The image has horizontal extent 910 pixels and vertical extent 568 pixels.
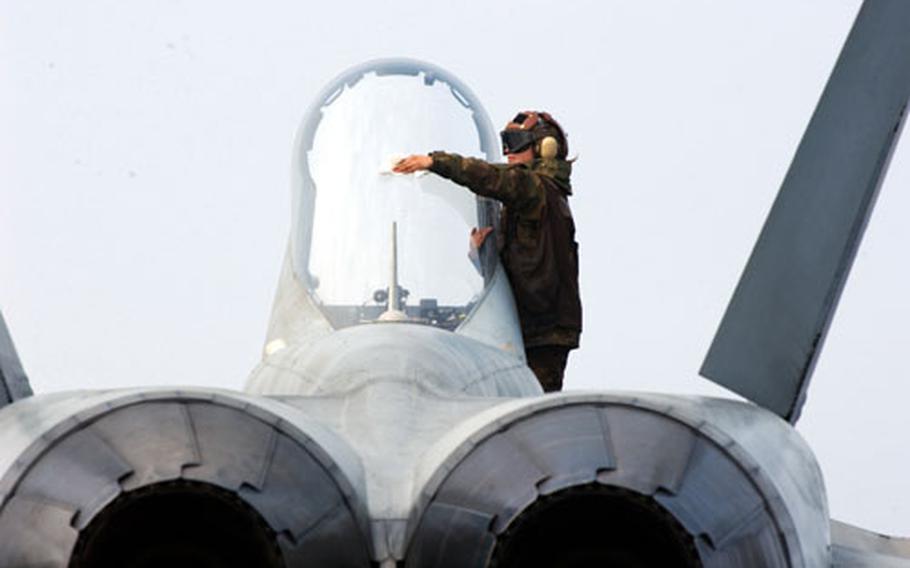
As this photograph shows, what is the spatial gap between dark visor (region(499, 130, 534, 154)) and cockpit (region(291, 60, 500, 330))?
7.6 inches

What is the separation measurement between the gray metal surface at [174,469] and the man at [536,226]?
16.7 ft

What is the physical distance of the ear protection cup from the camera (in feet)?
47.2

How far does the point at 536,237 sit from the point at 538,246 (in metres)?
0.09

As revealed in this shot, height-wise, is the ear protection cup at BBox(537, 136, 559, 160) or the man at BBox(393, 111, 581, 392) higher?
the ear protection cup at BBox(537, 136, 559, 160)

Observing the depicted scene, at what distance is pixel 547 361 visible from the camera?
1409cm

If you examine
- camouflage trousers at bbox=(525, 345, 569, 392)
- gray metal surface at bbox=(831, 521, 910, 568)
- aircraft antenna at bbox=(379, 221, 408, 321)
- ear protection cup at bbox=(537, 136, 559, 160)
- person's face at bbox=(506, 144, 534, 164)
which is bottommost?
gray metal surface at bbox=(831, 521, 910, 568)

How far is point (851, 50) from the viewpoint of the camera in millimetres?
9586

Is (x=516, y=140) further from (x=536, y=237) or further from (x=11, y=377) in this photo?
(x=11, y=377)

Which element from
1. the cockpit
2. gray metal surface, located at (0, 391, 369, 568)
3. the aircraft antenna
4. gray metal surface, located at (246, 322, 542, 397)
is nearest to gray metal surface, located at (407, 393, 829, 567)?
gray metal surface, located at (0, 391, 369, 568)

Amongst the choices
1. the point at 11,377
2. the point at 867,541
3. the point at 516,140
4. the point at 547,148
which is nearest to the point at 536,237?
the point at 547,148

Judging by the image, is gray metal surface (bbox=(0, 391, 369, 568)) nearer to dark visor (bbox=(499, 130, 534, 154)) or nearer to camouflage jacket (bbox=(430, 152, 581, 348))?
camouflage jacket (bbox=(430, 152, 581, 348))

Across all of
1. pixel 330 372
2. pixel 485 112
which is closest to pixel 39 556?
pixel 330 372

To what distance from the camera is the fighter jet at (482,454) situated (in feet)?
25.4

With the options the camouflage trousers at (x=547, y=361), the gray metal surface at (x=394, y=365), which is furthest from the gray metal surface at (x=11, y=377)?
the camouflage trousers at (x=547, y=361)
